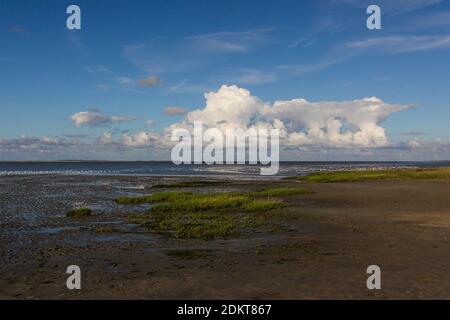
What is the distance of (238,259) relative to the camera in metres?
19.0

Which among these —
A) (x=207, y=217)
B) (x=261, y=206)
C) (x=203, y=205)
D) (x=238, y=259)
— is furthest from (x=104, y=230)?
(x=261, y=206)

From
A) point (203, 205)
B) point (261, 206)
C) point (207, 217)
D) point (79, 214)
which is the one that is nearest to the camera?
point (207, 217)

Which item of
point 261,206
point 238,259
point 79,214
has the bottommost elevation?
point 238,259

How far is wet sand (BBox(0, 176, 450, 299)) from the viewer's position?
1447 cm

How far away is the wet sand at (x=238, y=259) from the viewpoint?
14.5 m

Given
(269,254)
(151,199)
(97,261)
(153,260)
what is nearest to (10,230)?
(97,261)

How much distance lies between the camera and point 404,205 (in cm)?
3912

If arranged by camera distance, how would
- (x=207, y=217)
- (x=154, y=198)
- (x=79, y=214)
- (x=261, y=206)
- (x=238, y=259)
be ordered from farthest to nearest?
(x=154, y=198) → (x=261, y=206) → (x=79, y=214) → (x=207, y=217) → (x=238, y=259)

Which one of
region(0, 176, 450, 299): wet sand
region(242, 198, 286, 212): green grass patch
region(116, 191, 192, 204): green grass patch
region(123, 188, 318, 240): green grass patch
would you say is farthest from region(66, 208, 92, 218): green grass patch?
region(242, 198, 286, 212): green grass patch

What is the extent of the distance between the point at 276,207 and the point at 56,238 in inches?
763

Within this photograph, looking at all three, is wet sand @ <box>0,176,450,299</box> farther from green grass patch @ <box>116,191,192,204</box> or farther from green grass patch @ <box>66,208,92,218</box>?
green grass patch @ <box>116,191,192,204</box>

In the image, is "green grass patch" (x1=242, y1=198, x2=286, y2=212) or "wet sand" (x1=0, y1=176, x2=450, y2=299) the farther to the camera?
"green grass patch" (x1=242, y1=198, x2=286, y2=212)

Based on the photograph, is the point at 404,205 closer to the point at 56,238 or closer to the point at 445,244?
the point at 445,244

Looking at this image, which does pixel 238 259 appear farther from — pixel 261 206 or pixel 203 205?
pixel 203 205
